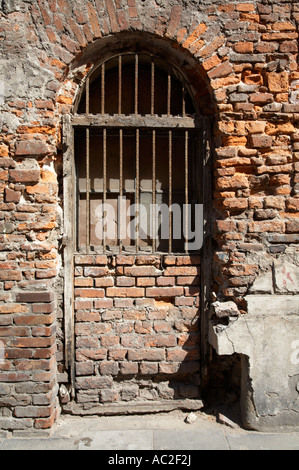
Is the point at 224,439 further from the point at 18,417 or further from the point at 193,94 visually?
the point at 193,94

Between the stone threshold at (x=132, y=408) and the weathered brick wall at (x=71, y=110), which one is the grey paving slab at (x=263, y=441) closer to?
the stone threshold at (x=132, y=408)

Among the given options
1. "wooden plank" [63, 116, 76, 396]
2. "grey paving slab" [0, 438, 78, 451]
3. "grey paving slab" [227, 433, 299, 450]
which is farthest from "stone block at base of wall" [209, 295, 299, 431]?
"grey paving slab" [0, 438, 78, 451]

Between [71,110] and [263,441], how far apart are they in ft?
9.48

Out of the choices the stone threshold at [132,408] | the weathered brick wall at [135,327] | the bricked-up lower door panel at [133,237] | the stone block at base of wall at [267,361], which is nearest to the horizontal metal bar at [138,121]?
the bricked-up lower door panel at [133,237]

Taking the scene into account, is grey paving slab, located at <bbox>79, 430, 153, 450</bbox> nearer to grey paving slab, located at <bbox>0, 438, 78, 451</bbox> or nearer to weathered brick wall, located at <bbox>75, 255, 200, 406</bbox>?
grey paving slab, located at <bbox>0, 438, 78, 451</bbox>

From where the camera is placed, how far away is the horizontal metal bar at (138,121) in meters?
2.72

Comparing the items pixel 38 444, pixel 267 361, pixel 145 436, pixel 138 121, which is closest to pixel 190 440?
pixel 145 436

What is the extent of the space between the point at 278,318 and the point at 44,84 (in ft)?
8.20

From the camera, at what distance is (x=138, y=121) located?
9.00ft

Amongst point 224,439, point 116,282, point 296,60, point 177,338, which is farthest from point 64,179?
point 224,439

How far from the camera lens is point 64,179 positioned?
8.88ft
